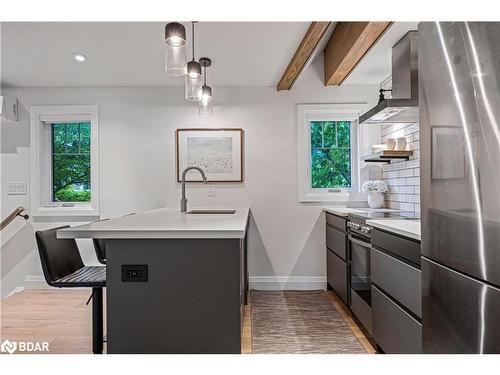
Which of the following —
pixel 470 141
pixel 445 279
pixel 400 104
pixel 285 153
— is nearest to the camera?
pixel 470 141

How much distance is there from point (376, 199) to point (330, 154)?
0.76 metres

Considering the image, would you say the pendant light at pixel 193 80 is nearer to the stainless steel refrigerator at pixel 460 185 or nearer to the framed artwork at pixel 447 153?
the stainless steel refrigerator at pixel 460 185

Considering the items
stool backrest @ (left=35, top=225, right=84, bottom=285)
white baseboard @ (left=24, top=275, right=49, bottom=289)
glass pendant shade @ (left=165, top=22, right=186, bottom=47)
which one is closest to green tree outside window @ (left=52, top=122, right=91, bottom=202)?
white baseboard @ (left=24, top=275, right=49, bottom=289)

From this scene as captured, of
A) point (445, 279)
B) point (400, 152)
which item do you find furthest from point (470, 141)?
point (400, 152)

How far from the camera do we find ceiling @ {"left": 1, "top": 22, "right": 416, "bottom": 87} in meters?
2.54

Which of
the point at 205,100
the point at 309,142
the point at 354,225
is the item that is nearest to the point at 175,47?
the point at 205,100

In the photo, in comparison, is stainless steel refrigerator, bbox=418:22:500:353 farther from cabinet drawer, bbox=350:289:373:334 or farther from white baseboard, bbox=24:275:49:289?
white baseboard, bbox=24:275:49:289

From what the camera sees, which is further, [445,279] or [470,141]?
[445,279]

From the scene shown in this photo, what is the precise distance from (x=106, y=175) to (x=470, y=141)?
3.58 meters

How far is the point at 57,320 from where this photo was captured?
283 cm

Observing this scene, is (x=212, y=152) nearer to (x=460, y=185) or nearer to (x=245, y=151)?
(x=245, y=151)

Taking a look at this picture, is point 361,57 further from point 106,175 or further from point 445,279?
point 106,175

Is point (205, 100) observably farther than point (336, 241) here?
No

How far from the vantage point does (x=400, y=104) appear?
7.50 ft
